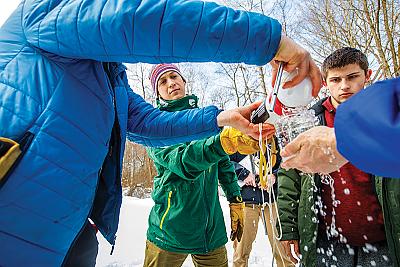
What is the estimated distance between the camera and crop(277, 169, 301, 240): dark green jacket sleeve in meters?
2.32

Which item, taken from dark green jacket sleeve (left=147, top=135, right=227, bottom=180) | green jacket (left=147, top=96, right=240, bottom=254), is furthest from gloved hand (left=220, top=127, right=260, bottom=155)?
green jacket (left=147, top=96, right=240, bottom=254)

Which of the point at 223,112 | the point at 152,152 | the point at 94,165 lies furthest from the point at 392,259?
the point at 152,152

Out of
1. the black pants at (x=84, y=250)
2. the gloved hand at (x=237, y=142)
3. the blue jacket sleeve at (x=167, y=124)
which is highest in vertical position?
the blue jacket sleeve at (x=167, y=124)

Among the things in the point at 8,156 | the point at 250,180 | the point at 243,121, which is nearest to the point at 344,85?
the point at 243,121

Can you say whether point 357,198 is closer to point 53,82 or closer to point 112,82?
point 112,82

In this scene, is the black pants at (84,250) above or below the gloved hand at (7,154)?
below

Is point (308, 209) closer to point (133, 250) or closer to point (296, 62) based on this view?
point (296, 62)

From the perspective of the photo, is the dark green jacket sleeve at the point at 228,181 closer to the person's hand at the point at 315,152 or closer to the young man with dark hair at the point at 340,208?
the young man with dark hair at the point at 340,208

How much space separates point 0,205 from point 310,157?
3.54 ft

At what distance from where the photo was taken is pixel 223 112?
74.9 inches

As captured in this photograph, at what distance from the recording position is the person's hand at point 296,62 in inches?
44.4

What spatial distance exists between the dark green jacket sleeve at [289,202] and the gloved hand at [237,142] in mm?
538

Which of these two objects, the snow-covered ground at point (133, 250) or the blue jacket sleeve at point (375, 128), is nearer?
the blue jacket sleeve at point (375, 128)

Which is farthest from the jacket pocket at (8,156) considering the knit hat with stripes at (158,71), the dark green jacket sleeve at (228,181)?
the dark green jacket sleeve at (228,181)
